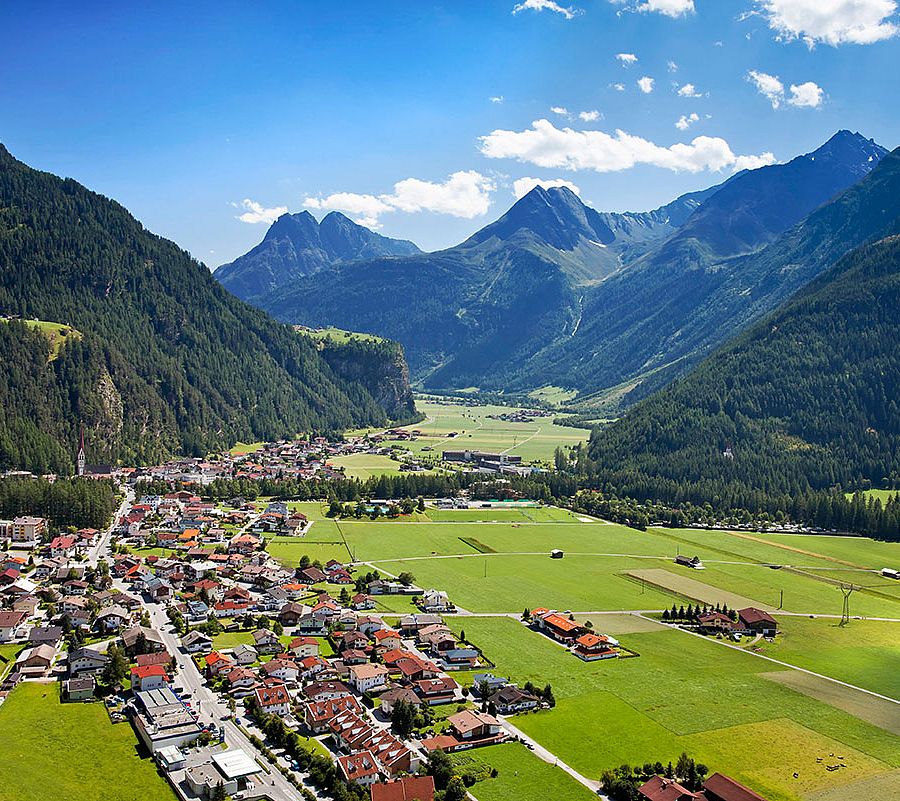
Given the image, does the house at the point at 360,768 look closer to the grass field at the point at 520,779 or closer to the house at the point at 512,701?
the grass field at the point at 520,779

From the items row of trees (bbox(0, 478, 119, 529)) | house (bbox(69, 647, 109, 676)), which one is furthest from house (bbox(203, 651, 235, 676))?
row of trees (bbox(0, 478, 119, 529))

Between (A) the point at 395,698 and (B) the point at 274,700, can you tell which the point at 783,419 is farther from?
(B) the point at 274,700

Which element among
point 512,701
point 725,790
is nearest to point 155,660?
point 512,701

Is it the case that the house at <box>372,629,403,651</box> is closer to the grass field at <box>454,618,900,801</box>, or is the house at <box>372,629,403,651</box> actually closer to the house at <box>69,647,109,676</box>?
the grass field at <box>454,618,900,801</box>

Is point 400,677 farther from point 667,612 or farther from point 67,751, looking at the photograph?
point 667,612

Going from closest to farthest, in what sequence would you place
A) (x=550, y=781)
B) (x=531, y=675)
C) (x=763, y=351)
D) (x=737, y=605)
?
(x=550, y=781)
(x=531, y=675)
(x=737, y=605)
(x=763, y=351)

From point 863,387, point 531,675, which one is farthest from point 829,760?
point 863,387
